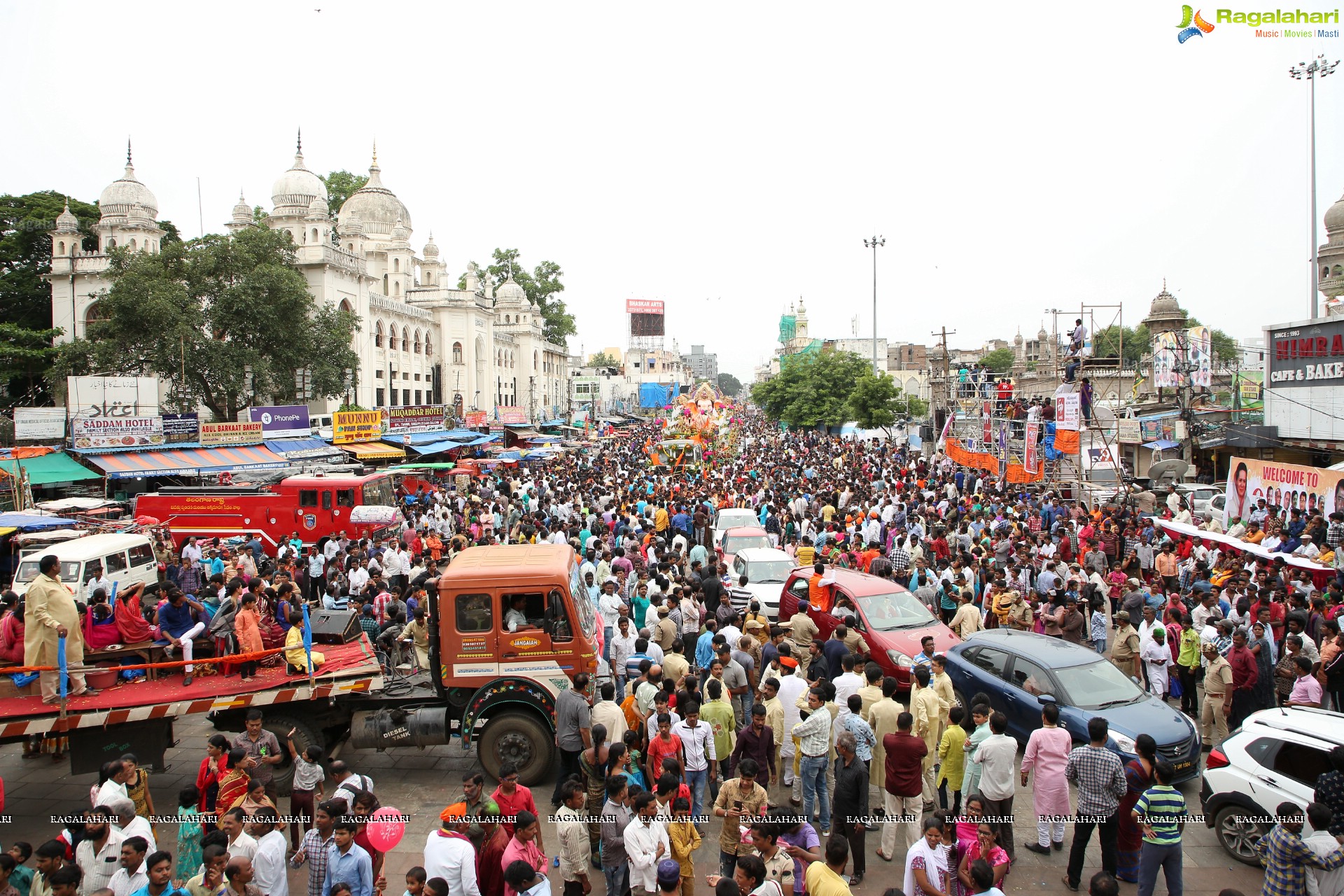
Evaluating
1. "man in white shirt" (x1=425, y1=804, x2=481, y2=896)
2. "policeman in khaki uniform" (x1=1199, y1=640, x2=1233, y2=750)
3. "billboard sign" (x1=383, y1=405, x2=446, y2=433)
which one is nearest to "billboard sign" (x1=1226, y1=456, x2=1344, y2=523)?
"policeman in khaki uniform" (x1=1199, y1=640, x2=1233, y2=750)

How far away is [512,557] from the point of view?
25.3 feet

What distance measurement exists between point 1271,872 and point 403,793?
668 cm

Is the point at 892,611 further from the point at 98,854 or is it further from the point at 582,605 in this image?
the point at 98,854

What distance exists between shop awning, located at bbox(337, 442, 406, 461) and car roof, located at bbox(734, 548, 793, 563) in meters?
19.6

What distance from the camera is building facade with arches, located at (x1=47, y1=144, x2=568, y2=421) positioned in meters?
39.8

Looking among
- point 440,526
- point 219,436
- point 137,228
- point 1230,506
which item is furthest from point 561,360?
point 1230,506

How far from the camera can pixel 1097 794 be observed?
5.44 metres

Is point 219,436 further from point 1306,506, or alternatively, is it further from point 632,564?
point 1306,506

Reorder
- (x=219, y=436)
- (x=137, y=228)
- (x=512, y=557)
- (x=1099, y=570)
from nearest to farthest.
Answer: (x=512, y=557)
(x=1099, y=570)
(x=219, y=436)
(x=137, y=228)

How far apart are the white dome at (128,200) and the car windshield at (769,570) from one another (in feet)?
148

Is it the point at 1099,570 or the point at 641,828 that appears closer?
the point at 641,828

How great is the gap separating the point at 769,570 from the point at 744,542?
1686 millimetres

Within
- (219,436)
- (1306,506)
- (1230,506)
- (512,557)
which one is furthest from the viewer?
(219,436)

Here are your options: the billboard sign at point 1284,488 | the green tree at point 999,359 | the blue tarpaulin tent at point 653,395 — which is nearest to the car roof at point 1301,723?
the billboard sign at point 1284,488
